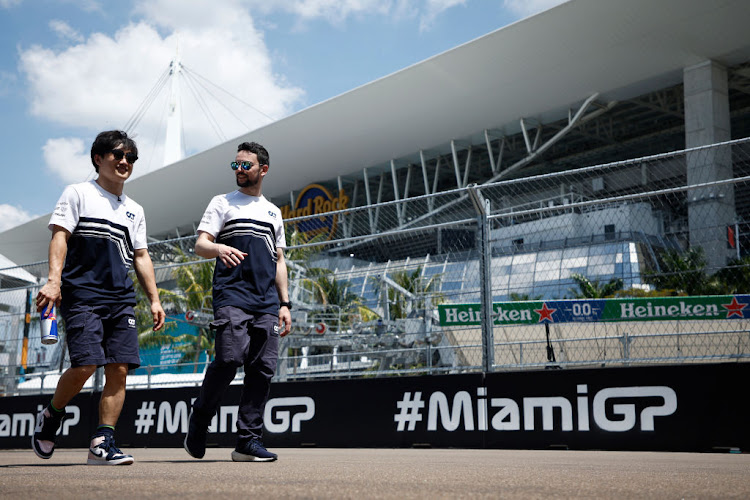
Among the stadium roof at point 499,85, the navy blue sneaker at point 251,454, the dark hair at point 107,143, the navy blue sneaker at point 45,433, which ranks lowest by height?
the navy blue sneaker at point 251,454

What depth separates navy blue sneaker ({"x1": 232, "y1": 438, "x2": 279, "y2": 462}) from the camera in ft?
12.5

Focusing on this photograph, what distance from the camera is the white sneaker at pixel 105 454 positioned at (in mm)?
3467

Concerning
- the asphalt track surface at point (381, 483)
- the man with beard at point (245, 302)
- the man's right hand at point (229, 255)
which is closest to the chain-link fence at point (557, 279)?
the man with beard at point (245, 302)

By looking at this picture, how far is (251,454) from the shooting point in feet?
12.5

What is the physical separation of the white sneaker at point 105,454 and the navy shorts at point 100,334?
1.16ft

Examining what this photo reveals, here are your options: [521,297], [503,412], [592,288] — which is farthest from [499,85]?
[503,412]

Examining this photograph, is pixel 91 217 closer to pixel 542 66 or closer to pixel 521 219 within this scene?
pixel 521 219

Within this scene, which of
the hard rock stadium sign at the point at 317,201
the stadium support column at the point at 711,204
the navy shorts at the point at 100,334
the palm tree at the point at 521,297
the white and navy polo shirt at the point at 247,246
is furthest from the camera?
the hard rock stadium sign at the point at 317,201

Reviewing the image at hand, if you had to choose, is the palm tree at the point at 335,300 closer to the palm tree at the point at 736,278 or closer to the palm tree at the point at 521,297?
the palm tree at the point at 521,297

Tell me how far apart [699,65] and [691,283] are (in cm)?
2145

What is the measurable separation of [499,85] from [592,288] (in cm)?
2251

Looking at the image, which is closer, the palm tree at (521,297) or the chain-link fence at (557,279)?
the chain-link fence at (557,279)

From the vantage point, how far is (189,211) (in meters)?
42.2

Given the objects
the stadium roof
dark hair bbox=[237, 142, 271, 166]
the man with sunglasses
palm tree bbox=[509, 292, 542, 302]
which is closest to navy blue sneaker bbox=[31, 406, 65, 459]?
the man with sunglasses
